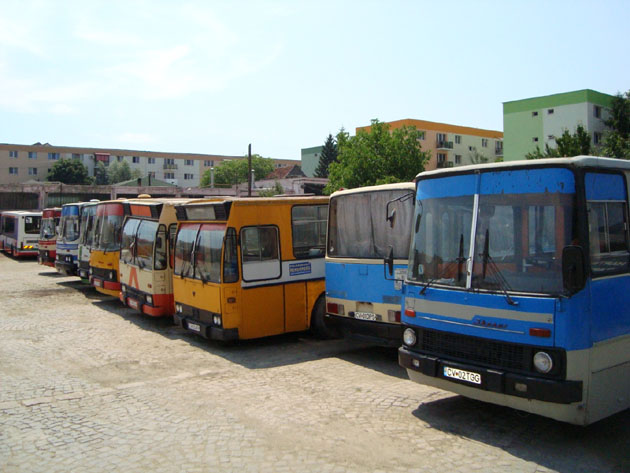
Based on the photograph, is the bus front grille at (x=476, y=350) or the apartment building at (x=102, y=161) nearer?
the bus front grille at (x=476, y=350)

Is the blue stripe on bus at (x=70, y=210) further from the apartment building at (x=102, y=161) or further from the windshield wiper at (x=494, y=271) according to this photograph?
the apartment building at (x=102, y=161)

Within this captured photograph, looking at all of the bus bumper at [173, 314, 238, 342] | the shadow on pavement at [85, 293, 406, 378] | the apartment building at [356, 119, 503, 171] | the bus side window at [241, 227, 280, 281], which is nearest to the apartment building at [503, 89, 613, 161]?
the apartment building at [356, 119, 503, 171]

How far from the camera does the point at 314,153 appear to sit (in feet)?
351

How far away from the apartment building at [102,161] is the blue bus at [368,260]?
279 feet

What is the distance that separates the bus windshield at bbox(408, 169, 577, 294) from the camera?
5684 millimetres

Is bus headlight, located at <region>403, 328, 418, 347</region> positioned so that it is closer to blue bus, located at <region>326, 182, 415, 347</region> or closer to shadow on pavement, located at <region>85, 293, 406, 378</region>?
blue bus, located at <region>326, 182, 415, 347</region>

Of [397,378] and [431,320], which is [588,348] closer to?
[431,320]

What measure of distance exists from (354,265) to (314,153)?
98.6 m

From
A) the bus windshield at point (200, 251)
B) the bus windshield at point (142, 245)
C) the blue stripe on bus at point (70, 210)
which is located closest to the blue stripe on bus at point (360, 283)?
the bus windshield at point (200, 251)

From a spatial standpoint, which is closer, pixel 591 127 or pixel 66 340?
pixel 66 340

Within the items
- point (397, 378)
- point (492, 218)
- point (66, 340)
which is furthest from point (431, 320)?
point (66, 340)

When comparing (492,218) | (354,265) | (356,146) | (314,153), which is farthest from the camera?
(314,153)

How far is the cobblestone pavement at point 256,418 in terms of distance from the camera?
548cm

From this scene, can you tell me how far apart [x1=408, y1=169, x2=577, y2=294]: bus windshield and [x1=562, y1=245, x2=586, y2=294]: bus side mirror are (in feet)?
0.42
